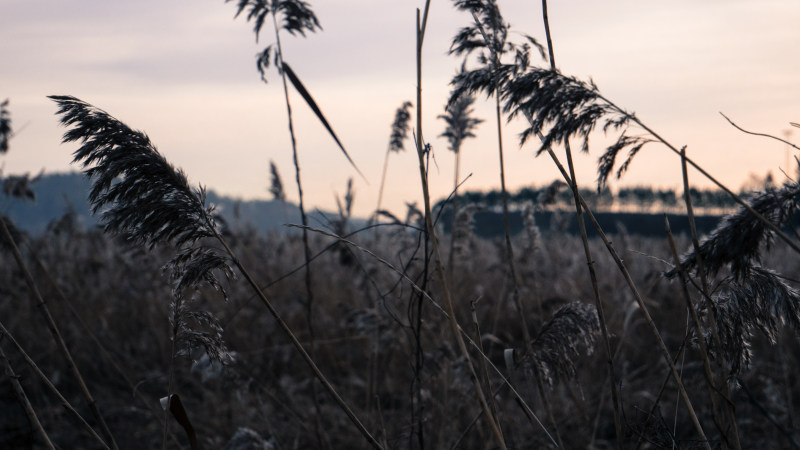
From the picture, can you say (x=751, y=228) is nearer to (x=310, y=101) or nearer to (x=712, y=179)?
(x=712, y=179)

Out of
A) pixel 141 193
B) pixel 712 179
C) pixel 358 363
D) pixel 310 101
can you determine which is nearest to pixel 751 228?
pixel 712 179

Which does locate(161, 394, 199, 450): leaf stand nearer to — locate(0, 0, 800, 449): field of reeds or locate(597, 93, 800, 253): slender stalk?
locate(0, 0, 800, 449): field of reeds

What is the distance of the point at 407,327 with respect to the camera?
90.4 inches

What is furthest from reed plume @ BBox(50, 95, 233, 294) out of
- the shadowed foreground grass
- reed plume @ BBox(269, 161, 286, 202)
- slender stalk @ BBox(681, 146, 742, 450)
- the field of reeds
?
reed plume @ BBox(269, 161, 286, 202)

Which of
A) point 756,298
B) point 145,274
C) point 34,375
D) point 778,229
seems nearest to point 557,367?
point 756,298

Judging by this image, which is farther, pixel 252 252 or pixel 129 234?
pixel 252 252

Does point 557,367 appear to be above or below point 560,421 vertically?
above

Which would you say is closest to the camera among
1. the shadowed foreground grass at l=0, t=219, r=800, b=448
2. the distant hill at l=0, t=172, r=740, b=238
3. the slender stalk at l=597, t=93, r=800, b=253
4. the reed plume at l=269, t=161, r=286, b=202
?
the slender stalk at l=597, t=93, r=800, b=253

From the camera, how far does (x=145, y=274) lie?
7.69 metres

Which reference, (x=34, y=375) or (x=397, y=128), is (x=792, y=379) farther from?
(x=34, y=375)

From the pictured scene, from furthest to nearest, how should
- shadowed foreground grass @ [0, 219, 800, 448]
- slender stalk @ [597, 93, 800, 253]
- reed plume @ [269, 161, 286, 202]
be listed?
reed plume @ [269, 161, 286, 202], shadowed foreground grass @ [0, 219, 800, 448], slender stalk @ [597, 93, 800, 253]

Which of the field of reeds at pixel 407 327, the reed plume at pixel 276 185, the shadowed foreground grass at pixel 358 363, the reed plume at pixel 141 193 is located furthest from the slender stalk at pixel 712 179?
the reed plume at pixel 276 185

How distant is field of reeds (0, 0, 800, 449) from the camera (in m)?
1.57

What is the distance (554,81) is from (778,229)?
0.65 meters
